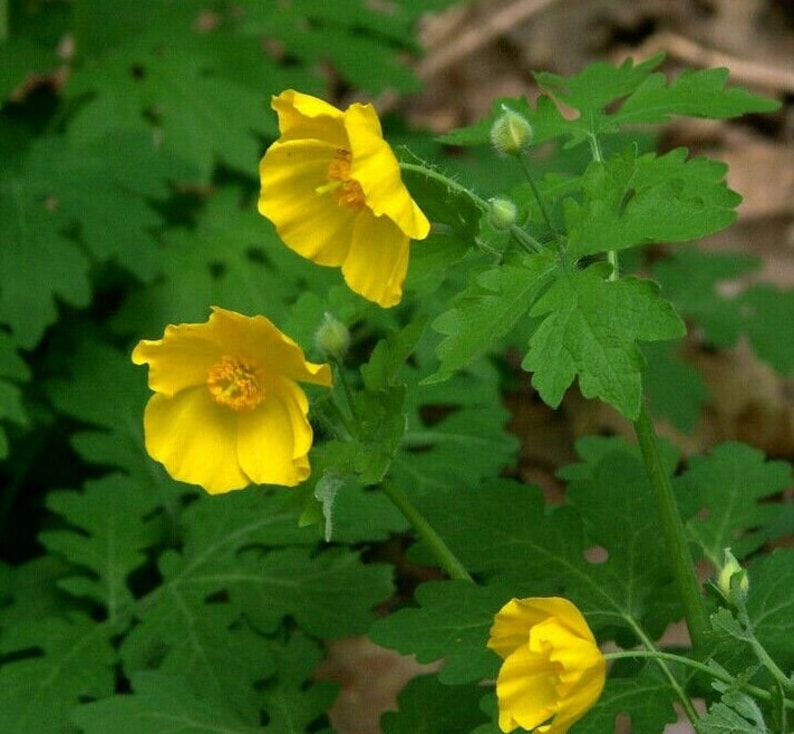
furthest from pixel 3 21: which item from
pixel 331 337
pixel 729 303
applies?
pixel 331 337

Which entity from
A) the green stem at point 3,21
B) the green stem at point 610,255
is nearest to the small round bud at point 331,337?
the green stem at point 610,255

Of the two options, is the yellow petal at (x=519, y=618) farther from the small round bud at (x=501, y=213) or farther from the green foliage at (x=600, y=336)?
the small round bud at (x=501, y=213)

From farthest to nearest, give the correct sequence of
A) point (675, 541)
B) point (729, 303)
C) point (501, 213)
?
point (729, 303), point (675, 541), point (501, 213)

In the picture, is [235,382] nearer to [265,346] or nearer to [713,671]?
[265,346]

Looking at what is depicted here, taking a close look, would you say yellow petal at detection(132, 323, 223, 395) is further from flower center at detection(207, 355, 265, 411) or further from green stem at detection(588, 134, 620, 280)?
green stem at detection(588, 134, 620, 280)

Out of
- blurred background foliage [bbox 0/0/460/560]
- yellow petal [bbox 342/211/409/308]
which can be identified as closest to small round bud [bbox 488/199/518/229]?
yellow petal [bbox 342/211/409/308]
